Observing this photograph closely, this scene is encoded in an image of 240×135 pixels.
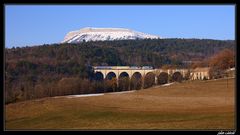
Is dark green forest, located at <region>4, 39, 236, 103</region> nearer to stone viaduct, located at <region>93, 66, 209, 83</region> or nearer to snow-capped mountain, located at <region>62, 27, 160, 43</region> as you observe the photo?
stone viaduct, located at <region>93, 66, 209, 83</region>

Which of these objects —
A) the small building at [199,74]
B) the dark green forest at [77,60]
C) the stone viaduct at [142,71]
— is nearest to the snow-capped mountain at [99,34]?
the dark green forest at [77,60]

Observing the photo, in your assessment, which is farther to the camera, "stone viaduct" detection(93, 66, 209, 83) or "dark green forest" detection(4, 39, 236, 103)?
"stone viaduct" detection(93, 66, 209, 83)

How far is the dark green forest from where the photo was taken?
31.2 meters

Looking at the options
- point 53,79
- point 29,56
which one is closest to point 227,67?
point 53,79

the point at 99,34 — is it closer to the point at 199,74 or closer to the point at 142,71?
the point at 142,71

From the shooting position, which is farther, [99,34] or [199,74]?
[99,34]

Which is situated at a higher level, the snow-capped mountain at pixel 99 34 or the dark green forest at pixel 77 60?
the snow-capped mountain at pixel 99 34

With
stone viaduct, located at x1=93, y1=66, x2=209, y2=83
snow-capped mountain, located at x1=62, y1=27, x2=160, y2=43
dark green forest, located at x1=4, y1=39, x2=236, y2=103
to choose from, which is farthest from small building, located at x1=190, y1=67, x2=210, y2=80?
snow-capped mountain, located at x1=62, y1=27, x2=160, y2=43

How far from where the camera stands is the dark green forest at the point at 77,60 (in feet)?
102

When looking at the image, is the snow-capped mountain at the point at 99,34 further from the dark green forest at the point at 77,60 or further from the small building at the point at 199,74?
the small building at the point at 199,74

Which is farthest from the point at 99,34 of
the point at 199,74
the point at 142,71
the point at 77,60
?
the point at 199,74

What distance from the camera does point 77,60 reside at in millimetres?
58094

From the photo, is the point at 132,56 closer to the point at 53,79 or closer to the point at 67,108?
the point at 53,79

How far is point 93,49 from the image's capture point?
222ft
